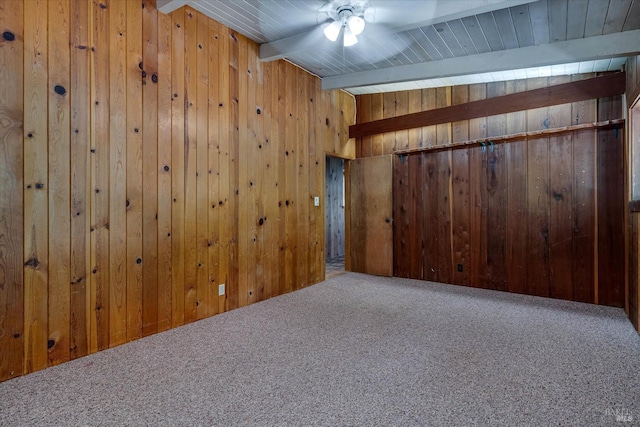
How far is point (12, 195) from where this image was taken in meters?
1.99

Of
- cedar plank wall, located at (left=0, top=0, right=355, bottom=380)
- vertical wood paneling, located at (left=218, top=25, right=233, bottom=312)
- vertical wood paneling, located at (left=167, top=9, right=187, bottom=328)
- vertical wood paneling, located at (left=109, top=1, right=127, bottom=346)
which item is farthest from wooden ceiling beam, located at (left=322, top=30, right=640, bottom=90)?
vertical wood paneling, located at (left=109, top=1, right=127, bottom=346)

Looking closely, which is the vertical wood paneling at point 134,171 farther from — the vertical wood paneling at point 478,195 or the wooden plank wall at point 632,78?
the wooden plank wall at point 632,78

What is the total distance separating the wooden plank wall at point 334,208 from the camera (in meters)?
6.84

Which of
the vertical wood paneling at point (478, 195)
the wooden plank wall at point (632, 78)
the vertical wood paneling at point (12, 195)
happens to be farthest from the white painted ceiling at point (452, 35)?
the vertical wood paneling at point (12, 195)

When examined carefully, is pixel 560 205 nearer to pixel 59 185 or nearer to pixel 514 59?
pixel 514 59

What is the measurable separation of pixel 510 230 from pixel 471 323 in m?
1.66

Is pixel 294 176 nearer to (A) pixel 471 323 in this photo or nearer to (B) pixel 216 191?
(B) pixel 216 191

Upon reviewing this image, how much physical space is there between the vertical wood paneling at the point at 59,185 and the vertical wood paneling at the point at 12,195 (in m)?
0.14

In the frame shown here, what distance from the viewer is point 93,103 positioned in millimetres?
2316

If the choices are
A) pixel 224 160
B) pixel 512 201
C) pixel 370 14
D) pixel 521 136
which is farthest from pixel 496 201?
pixel 224 160

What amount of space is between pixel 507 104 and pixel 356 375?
363 centimetres

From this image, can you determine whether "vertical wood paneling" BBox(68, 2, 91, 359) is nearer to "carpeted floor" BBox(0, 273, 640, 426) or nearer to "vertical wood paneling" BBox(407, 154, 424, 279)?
"carpeted floor" BBox(0, 273, 640, 426)

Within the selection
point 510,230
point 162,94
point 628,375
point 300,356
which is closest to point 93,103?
point 162,94

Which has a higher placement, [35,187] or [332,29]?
[332,29]
